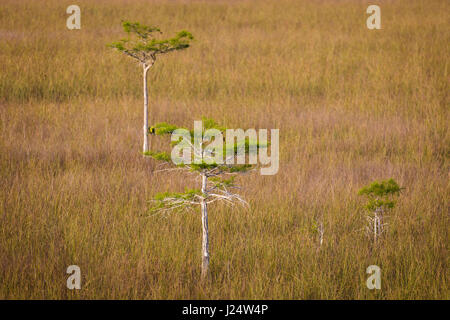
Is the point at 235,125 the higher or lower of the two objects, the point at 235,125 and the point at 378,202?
the higher

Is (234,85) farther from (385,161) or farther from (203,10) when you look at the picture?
(203,10)

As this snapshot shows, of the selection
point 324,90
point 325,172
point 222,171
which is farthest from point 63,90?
point 222,171

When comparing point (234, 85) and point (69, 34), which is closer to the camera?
point (234, 85)

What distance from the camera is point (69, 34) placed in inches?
530

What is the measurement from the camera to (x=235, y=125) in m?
8.06

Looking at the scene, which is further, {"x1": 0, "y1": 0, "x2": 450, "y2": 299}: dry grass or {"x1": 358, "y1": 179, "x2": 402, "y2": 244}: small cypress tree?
{"x1": 358, "y1": 179, "x2": 402, "y2": 244}: small cypress tree

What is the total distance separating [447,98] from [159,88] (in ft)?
20.5

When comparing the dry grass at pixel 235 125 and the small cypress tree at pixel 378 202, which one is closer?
the dry grass at pixel 235 125

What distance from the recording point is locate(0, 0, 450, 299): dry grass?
3623 millimetres

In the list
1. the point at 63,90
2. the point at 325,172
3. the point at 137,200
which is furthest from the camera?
the point at 63,90

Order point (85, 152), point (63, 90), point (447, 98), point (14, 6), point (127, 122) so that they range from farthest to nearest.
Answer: point (14, 6)
point (63, 90)
point (447, 98)
point (127, 122)
point (85, 152)

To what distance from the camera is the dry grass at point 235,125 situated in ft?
11.9

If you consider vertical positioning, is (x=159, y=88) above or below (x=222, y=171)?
above

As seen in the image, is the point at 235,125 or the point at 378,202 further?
the point at 235,125
